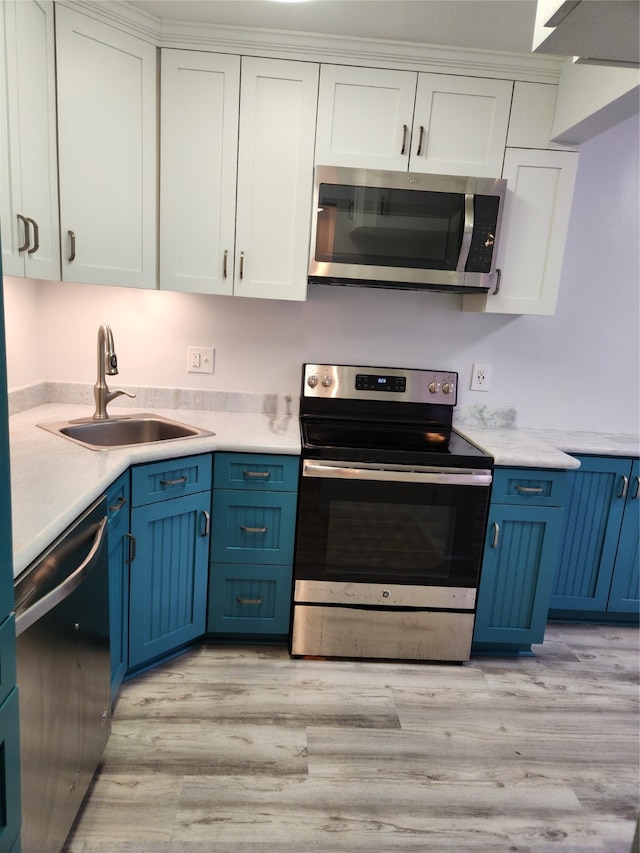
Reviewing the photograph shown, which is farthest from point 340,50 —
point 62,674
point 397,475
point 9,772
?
point 9,772

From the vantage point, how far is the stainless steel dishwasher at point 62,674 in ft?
3.63

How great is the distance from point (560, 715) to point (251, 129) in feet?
8.09

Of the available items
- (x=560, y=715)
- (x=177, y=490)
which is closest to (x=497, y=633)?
(x=560, y=715)

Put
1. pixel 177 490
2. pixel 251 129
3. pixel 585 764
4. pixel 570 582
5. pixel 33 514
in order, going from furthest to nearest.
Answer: pixel 570 582 → pixel 251 129 → pixel 177 490 → pixel 585 764 → pixel 33 514

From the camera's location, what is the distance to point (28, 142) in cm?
177

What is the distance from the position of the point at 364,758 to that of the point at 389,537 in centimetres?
76

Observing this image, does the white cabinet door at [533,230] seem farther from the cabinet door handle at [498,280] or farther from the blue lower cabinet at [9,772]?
the blue lower cabinet at [9,772]

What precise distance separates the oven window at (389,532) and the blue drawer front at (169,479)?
378 millimetres

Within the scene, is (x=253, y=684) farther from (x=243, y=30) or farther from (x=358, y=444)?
(x=243, y=30)

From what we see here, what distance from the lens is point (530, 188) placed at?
7.63ft

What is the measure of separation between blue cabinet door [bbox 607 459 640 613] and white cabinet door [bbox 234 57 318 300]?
5.55ft

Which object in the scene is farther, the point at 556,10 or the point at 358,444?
the point at 358,444

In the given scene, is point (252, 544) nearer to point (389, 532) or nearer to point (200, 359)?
point (389, 532)

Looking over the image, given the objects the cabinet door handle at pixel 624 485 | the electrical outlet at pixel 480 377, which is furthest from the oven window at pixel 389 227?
the cabinet door handle at pixel 624 485
